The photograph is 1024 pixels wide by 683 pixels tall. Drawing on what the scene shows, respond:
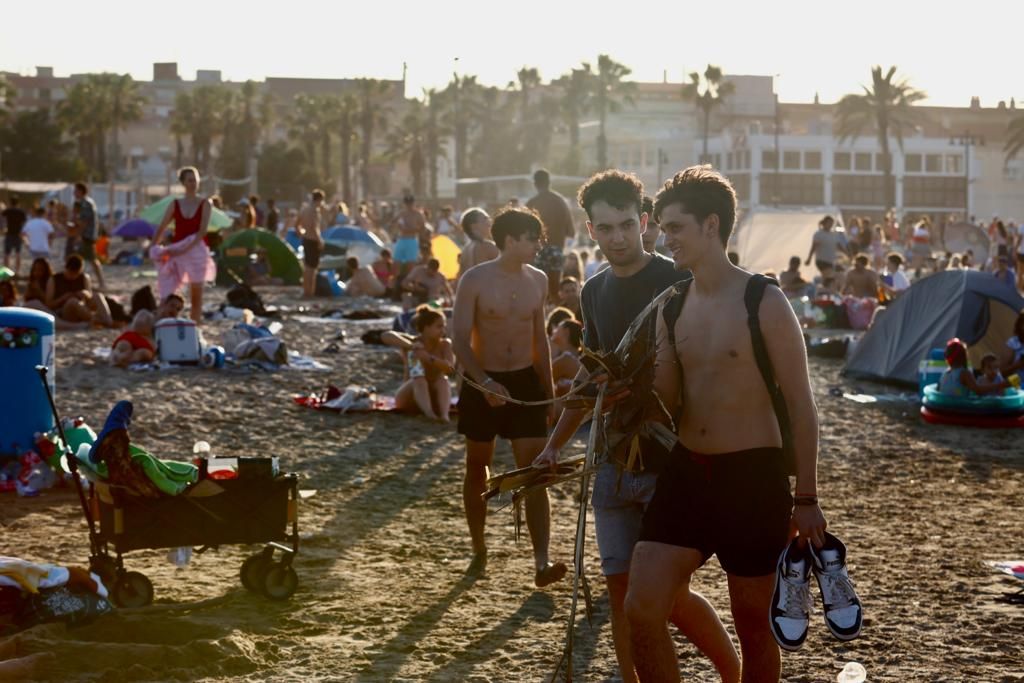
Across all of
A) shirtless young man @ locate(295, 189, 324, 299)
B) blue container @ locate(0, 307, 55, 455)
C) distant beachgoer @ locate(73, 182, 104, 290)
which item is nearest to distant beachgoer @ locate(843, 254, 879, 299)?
shirtless young man @ locate(295, 189, 324, 299)

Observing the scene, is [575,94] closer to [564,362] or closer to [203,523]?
[564,362]

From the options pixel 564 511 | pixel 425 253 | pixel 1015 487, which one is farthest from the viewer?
pixel 425 253

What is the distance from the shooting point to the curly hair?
14.8ft

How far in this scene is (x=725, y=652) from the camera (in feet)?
15.8

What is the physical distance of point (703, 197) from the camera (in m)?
4.49

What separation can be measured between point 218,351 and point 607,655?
10.4 m

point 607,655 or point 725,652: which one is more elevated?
point 725,652

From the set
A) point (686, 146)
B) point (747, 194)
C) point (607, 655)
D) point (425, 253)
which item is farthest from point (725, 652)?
point (686, 146)

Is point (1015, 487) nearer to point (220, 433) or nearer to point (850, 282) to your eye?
point (220, 433)

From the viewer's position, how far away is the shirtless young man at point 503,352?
7.38 meters

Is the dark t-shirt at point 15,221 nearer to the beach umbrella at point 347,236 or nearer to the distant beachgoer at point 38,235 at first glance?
the distant beachgoer at point 38,235

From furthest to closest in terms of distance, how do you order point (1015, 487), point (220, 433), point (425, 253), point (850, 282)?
point (425, 253), point (850, 282), point (220, 433), point (1015, 487)

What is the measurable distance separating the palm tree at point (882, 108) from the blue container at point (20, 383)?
80.3m

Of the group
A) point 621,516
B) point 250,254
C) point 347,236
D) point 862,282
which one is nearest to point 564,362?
point 621,516
